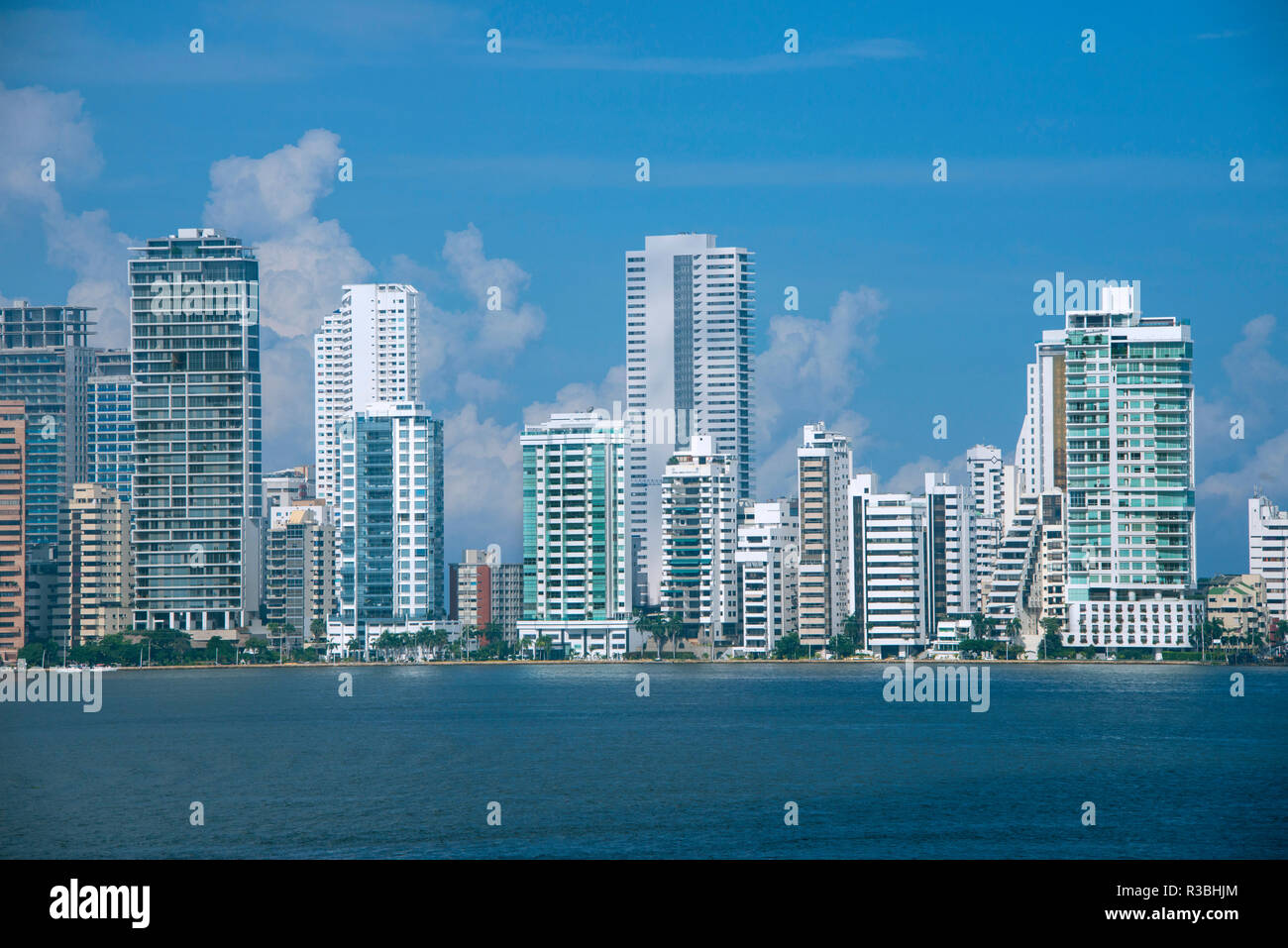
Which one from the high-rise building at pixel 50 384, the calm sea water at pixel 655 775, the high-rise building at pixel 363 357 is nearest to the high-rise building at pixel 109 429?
the high-rise building at pixel 50 384

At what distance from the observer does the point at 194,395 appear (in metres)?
102

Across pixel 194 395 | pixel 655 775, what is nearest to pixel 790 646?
pixel 194 395

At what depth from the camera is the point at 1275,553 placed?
9450cm

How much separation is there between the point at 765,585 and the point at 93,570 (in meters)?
41.5

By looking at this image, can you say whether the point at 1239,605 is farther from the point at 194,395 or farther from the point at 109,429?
the point at 109,429

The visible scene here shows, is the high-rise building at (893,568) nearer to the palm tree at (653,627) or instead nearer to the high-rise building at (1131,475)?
the high-rise building at (1131,475)

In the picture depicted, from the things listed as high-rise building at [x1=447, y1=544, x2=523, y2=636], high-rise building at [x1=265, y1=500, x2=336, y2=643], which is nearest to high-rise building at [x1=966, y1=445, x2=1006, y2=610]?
high-rise building at [x1=447, y1=544, x2=523, y2=636]

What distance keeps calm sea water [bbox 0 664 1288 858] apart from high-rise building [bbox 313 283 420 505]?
77.7 metres

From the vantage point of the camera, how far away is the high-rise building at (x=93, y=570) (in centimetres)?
9856

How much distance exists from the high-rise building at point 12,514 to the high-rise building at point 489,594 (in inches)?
1099

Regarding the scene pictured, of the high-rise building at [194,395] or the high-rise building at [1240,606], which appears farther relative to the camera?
the high-rise building at [194,395]

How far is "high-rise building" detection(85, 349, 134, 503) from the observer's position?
12962cm
